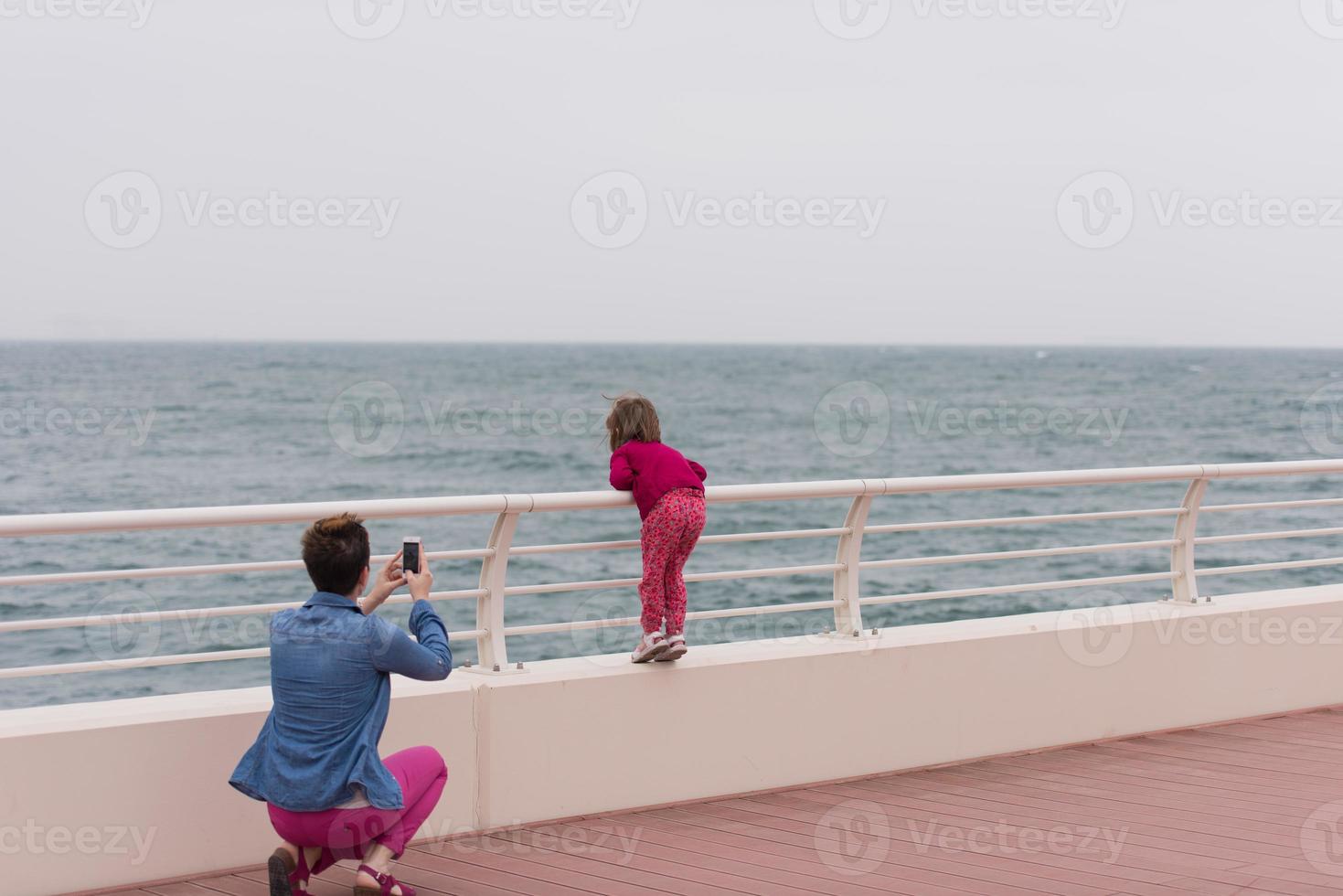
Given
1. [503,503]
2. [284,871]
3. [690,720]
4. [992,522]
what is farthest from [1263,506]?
[284,871]

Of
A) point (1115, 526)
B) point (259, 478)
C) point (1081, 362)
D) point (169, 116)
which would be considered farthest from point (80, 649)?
point (1081, 362)

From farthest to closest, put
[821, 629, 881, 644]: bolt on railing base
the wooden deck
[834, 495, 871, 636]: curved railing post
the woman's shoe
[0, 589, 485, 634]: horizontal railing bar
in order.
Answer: [821, 629, 881, 644]: bolt on railing base
[834, 495, 871, 636]: curved railing post
the wooden deck
the woman's shoe
[0, 589, 485, 634]: horizontal railing bar

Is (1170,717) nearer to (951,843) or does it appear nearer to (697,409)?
(951,843)

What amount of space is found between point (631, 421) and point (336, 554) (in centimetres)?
152

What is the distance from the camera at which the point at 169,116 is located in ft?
209

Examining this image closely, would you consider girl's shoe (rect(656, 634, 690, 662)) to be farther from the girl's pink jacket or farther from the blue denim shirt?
the blue denim shirt

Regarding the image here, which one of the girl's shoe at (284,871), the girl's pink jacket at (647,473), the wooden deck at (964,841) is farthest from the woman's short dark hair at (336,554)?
the girl's pink jacket at (647,473)

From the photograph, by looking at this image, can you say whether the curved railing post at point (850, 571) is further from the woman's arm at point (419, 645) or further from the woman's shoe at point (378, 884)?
the woman's shoe at point (378, 884)

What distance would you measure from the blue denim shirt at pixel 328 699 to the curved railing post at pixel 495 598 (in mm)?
950

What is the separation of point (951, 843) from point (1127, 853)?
1.95ft

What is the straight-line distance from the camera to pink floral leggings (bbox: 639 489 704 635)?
5.09 metres

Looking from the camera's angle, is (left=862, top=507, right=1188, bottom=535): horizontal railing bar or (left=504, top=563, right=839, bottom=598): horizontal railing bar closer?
(left=504, top=563, right=839, bottom=598): horizontal railing bar

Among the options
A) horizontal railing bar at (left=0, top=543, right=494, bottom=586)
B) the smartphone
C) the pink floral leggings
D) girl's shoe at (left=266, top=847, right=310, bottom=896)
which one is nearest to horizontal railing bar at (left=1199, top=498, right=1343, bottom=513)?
the pink floral leggings

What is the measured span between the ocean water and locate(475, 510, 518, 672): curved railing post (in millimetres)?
15222
